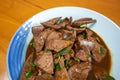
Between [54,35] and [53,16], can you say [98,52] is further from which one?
[53,16]

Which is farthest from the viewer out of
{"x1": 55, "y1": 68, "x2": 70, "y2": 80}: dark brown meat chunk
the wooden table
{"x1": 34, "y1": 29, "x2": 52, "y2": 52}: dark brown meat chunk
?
the wooden table

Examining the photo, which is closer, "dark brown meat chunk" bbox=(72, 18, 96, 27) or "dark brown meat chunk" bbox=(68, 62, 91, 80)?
"dark brown meat chunk" bbox=(68, 62, 91, 80)

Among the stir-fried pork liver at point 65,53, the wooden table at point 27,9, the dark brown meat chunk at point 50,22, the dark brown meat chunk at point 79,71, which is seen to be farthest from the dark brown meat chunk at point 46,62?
the wooden table at point 27,9

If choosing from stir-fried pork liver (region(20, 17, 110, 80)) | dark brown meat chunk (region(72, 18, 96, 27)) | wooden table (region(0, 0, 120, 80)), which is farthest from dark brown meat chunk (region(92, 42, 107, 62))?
wooden table (region(0, 0, 120, 80))

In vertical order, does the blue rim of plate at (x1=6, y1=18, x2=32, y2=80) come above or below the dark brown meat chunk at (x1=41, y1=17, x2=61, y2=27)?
below

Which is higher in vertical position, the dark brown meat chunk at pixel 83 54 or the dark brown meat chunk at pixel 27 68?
the dark brown meat chunk at pixel 83 54

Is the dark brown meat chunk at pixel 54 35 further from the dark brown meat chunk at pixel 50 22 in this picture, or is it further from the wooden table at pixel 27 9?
the wooden table at pixel 27 9

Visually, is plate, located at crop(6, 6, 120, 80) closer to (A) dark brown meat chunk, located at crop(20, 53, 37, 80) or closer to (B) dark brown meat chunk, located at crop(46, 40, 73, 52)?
(A) dark brown meat chunk, located at crop(20, 53, 37, 80)

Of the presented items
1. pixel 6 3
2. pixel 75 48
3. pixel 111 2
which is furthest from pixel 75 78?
pixel 6 3
